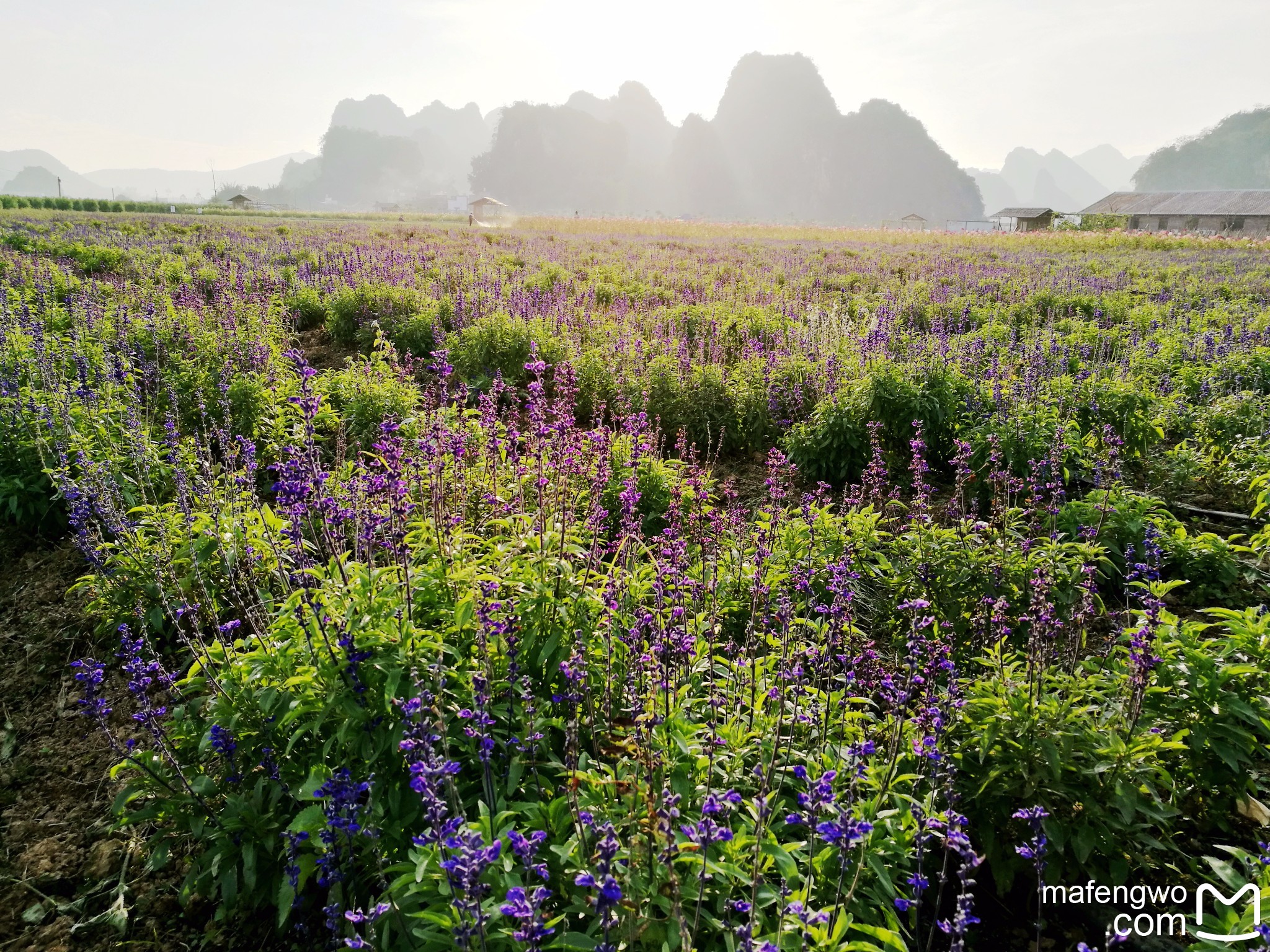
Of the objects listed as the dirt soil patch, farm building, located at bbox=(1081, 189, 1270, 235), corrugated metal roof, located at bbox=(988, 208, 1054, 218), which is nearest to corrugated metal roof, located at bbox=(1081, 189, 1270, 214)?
farm building, located at bbox=(1081, 189, 1270, 235)

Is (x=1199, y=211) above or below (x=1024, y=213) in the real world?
below

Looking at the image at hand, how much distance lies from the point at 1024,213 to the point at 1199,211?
1603 centimetres

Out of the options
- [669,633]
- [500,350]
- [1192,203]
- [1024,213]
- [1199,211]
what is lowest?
[669,633]

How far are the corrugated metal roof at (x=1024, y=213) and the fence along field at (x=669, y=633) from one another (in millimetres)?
72847

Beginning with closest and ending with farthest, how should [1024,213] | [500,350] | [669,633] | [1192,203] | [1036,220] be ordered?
[669,633]
[500,350]
[1036,220]
[1192,203]
[1024,213]

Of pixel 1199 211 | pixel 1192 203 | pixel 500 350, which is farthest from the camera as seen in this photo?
pixel 1192 203

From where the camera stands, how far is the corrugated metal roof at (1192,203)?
63.2m

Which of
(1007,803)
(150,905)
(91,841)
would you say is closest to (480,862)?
(1007,803)

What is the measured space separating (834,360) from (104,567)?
27.7 ft

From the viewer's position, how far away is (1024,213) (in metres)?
77.0

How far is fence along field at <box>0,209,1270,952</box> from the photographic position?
2.43 m
